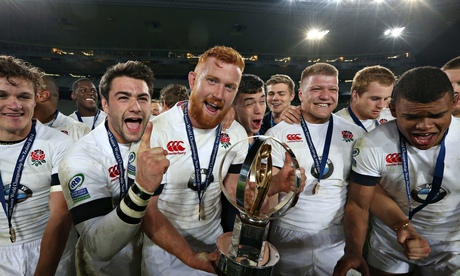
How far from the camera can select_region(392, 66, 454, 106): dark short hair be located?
1.52m

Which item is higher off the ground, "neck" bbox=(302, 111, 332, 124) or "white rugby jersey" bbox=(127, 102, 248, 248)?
"neck" bbox=(302, 111, 332, 124)

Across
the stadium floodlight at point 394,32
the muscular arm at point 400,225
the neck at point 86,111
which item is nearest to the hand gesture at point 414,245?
the muscular arm at point 400,225

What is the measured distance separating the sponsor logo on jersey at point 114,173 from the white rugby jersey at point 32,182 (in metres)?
0.38

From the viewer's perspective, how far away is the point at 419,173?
1785 mm

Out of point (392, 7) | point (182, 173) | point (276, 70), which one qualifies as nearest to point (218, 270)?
point (182, 173)

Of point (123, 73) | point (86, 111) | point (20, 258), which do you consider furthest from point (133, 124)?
point (86, 111)

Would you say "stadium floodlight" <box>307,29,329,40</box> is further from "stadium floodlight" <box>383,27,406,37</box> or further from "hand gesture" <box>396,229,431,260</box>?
"hand gesture" <box>396,229,431,260</box>

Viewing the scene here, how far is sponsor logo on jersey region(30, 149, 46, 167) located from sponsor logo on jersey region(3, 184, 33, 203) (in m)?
0.18

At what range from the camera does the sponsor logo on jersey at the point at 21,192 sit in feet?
6.02

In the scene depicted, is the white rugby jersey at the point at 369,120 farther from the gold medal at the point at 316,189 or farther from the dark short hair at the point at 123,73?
the dark short hair at the point at 123,73

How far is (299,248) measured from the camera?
7.00 feet

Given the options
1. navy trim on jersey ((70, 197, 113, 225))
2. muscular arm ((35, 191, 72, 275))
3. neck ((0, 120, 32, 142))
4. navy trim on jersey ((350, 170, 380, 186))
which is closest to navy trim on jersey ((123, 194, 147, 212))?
navy trim on jersey ((70, 197, 113, 225))

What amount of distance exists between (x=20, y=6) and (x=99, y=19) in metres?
4.05

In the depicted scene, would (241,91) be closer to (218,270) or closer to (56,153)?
(56,153)
